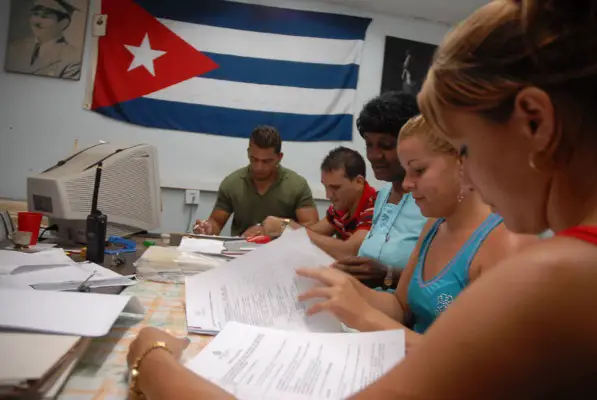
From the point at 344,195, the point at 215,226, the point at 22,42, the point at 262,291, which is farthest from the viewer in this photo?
the point at 22,42

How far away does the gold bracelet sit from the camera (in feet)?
1.84

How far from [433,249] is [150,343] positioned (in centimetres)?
67

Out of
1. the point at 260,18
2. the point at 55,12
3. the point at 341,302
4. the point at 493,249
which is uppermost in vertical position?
the point at 260,18

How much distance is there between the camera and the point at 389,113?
162 centimetres

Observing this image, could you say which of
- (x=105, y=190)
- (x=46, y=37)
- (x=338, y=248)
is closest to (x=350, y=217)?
→ (x=338, y=248)

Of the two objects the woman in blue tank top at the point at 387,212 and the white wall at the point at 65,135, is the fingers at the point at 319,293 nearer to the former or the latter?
the woman in blue tank top at the point at 387,212

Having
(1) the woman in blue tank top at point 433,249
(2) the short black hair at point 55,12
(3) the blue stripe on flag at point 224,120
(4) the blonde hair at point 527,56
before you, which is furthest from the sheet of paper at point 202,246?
(2) the short black hair at point 55,12

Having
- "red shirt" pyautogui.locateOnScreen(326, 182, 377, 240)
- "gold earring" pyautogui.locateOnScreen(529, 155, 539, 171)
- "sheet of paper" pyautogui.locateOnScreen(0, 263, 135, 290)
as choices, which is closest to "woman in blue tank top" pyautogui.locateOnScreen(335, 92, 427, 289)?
"red shirt" pyautogui.locateOnScreen(326, 182, 377, 240)

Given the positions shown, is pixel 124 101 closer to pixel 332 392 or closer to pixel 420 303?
pixel 420 303

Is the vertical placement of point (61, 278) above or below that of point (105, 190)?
below

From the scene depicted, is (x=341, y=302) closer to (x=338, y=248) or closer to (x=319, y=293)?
(x=319, y=293)

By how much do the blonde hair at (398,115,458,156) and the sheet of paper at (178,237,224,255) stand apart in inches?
27.7

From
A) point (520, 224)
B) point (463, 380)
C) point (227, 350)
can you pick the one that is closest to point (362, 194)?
point (227, 350)

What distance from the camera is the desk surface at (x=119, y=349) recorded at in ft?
1.86
